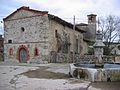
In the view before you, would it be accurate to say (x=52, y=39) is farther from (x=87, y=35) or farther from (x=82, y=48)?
(x=87, y=35)

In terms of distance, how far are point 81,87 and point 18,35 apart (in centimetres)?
1893

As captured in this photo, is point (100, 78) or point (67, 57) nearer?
point (100, 78)

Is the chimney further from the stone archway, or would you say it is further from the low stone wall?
the stone archway

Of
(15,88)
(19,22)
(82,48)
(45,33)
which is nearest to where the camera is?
(15,88)

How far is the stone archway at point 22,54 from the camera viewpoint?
2662 cm

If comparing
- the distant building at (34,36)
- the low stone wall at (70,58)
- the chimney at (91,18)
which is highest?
the chimney at (91,18)

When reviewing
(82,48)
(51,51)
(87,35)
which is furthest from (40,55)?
(87,35)

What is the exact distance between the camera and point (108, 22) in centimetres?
3806

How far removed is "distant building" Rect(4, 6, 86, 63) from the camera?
24969mm

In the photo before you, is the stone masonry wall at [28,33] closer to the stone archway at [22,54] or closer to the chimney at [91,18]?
the stone archway at [22,54]

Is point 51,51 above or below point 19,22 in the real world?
below

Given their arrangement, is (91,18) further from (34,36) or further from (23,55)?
(23,55)

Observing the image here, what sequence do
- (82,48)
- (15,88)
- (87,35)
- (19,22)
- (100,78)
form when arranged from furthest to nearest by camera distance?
1. (87,35)
2. (82,48)
3. (19,22)
4. (100,78)
5. (15,88)

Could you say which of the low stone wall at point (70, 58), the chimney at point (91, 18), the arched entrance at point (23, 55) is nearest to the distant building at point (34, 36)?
the arched entrance at point (23, 55)
